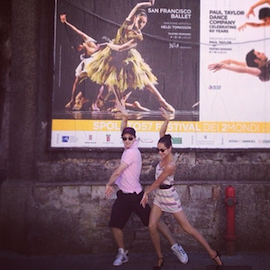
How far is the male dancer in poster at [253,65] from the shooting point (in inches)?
299

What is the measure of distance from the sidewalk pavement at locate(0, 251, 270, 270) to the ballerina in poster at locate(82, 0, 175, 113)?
7.93ft

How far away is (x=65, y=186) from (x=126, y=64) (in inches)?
88.0

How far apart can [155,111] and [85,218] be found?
2078mm

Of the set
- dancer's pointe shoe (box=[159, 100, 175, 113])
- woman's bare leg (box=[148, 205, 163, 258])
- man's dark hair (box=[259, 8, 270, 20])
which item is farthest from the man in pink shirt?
man's dark hair (box=[259, 8, 270, 20])

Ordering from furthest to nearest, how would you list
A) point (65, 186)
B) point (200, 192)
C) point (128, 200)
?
point (200, 192)
point (65, 186)
point (128, 200)

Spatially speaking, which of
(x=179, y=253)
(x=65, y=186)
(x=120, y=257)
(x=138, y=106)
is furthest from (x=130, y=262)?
(x=138, y=106)

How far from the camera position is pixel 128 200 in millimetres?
6578

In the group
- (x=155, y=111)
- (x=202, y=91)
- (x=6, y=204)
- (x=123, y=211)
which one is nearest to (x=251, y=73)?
(x=202, y=91)

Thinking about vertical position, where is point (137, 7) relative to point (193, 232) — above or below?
above

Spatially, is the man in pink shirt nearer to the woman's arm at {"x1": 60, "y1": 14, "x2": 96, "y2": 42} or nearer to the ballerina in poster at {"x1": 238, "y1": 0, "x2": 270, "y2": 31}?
the woman's arm at {"x1": 60, "y1": 14, "x2": 96, "y2": 42}

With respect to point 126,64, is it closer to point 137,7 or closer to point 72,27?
point 137,7

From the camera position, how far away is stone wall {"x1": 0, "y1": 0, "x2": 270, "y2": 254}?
7.17 metres

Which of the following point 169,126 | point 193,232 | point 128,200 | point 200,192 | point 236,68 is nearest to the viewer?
point 193,232

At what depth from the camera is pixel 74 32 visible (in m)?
7.41
